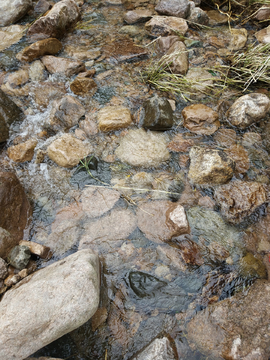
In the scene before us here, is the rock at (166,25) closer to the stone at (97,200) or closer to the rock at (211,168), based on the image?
the rock at (211,168)

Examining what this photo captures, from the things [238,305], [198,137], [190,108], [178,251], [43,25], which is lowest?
[238,305]

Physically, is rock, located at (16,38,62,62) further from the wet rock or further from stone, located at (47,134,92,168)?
the wet rock

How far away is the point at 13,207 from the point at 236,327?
2.55 meters

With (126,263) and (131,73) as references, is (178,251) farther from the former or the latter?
(131,73)

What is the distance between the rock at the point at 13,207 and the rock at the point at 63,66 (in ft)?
8.24

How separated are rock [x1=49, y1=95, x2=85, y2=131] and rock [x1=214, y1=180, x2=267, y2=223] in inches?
92.9

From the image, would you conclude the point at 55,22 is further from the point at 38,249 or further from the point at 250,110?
the point at 38,249

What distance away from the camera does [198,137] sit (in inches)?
142

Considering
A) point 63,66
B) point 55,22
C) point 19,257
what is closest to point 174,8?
point 55,22

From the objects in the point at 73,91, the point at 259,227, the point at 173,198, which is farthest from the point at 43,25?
the point at 259,227

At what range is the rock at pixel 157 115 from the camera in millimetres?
3508

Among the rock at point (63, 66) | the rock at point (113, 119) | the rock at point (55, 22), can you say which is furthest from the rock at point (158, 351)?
the rock at point (55, 22)

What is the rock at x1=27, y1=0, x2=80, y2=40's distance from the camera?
4924 millimetres

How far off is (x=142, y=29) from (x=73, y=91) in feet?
8.50
